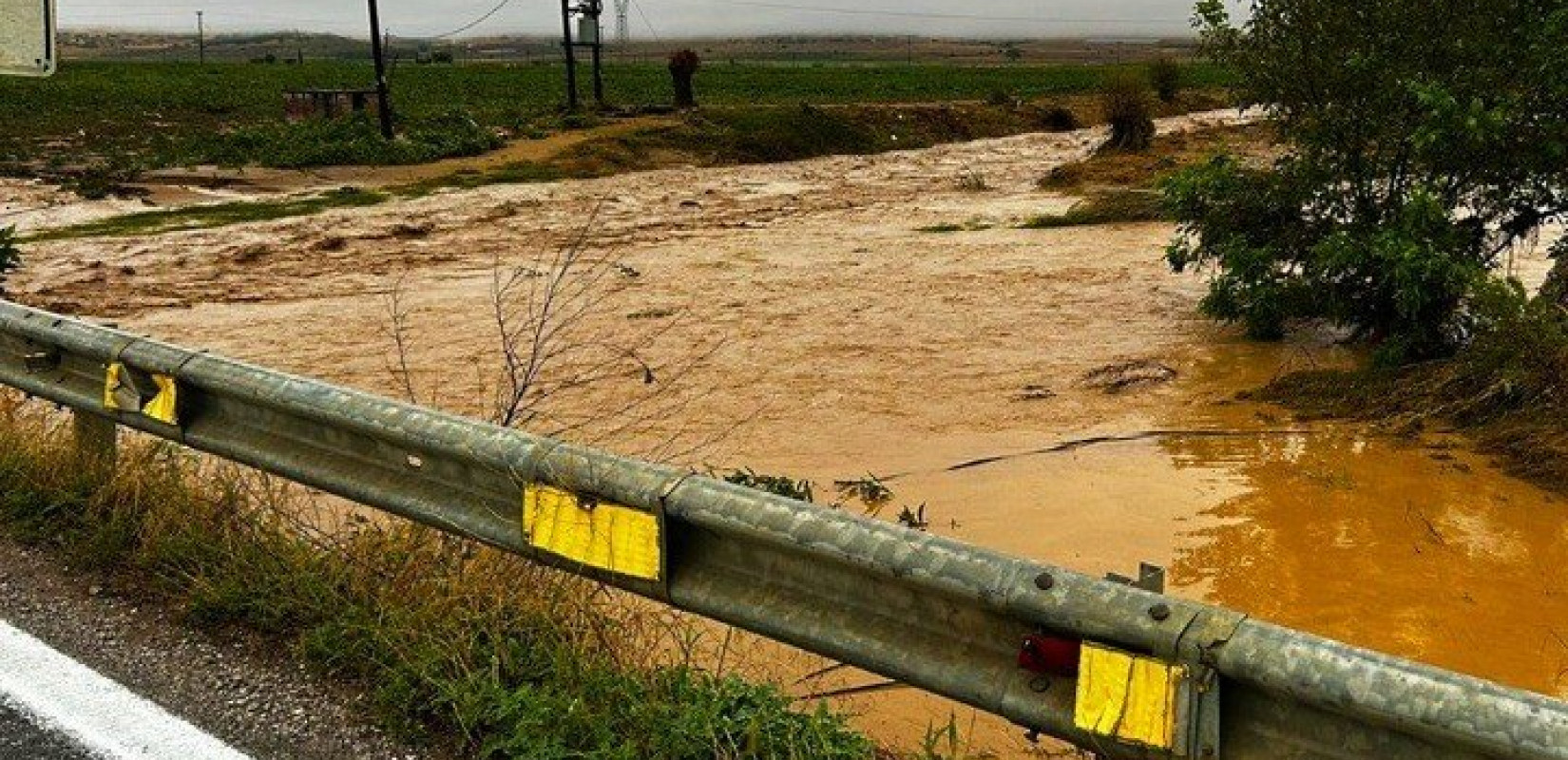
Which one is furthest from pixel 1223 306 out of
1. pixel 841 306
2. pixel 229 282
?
pixel 229 282

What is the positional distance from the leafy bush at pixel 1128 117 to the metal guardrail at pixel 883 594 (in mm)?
25861

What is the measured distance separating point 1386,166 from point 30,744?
30.1 ft

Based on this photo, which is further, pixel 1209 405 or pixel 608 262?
pixel 608 262

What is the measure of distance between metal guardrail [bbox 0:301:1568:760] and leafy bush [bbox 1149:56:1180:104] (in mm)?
44134

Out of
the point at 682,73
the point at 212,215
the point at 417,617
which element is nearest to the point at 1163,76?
the point at 682,73

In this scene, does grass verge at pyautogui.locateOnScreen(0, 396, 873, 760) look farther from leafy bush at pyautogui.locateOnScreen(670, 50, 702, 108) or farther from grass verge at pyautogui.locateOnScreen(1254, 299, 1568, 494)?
leafy bush at pyautogui.locateOnScreen(670, 50, 702, 108)

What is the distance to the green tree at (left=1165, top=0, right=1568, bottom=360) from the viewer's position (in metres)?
9.18

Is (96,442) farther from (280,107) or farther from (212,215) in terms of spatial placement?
(280,107)

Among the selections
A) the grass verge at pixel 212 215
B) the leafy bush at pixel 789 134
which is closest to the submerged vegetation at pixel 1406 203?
the grass verge at pixel 212 215

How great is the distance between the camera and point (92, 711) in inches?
143

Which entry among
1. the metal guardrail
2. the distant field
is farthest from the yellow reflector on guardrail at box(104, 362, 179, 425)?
the distant field

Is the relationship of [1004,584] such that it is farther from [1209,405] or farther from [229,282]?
[229,282]

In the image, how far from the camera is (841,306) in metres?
13.1

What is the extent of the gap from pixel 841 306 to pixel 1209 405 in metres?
4.39
